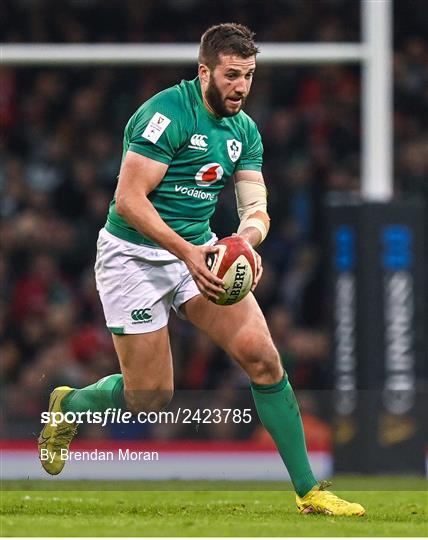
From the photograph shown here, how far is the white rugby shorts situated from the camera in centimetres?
652

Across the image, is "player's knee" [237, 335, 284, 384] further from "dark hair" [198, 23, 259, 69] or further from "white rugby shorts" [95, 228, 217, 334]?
"dark hair" [198, 23, 259, 69]

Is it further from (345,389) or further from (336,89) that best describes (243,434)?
(336,89)

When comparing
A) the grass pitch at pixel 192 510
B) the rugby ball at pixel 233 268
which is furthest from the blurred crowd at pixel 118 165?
the rugby ball at pixel 233 268

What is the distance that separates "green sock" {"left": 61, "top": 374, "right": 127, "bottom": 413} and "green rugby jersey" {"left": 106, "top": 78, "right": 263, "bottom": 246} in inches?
23.7

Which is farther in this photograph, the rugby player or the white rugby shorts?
the white rugby shorts

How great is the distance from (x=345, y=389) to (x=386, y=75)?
1833mm

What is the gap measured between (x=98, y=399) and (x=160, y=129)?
116cm

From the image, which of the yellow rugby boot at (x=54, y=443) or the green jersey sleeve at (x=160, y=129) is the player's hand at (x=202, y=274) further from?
the yellow rugby boot at (x=54, y=443)

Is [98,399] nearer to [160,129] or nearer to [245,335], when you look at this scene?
[245,335]

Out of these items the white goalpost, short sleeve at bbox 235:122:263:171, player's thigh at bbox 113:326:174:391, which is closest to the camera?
player's thigh at bbox 113:326:174:391

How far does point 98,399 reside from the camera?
21.8 ft

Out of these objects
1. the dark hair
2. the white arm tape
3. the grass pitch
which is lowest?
the grass pitch

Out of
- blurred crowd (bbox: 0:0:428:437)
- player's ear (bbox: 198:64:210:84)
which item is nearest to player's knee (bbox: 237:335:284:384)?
player's ear (bbox: 198:64:210:84)

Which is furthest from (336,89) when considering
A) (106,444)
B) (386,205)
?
(106,444)
